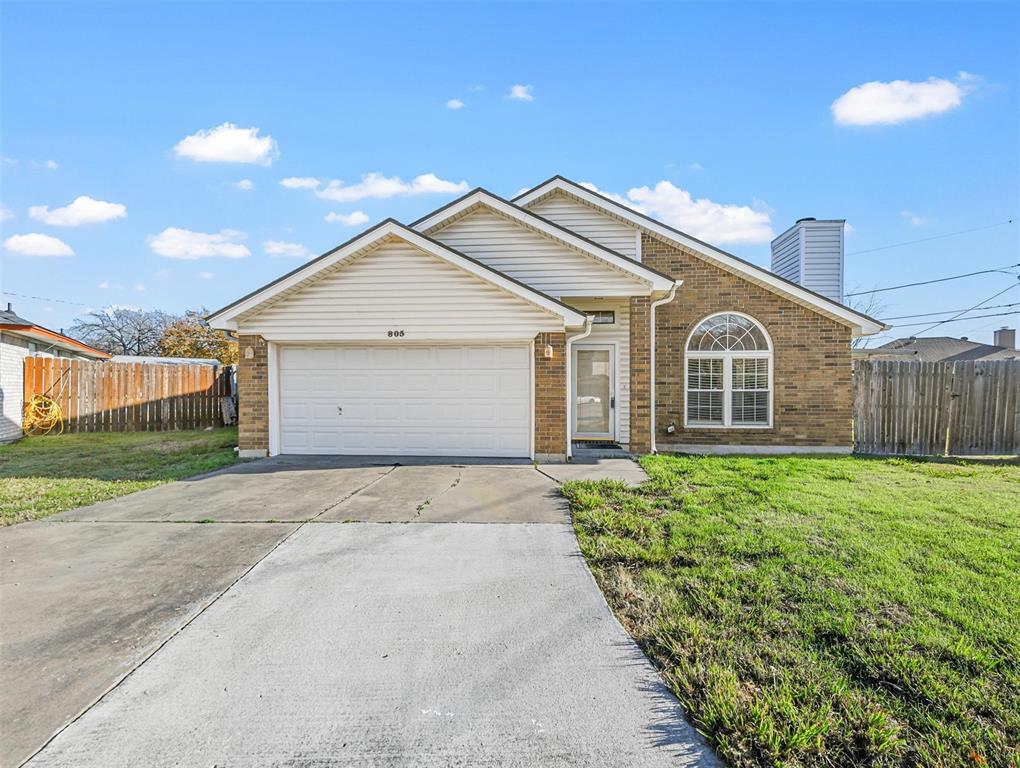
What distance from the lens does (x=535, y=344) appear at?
→ 9.70 m

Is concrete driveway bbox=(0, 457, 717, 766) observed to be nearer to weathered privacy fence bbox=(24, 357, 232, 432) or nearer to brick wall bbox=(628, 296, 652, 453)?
brick wall bbox=(628, 296, 652, 453)

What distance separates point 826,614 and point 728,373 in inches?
342

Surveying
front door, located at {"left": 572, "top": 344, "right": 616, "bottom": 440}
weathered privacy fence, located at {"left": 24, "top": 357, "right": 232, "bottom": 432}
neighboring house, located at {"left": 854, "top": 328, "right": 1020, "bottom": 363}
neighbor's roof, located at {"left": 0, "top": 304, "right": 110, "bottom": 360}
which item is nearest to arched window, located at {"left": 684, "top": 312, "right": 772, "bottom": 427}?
front door, located at {"left": 572, "top": 344, "right": 616, "bottom": 440}

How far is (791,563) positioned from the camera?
430 cm

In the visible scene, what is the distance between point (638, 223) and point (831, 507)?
7538 millimetres

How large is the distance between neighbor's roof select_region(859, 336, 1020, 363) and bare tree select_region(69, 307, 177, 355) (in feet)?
149

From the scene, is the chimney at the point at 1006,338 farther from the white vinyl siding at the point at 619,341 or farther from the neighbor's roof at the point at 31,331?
the neighbor's roof at the point at 31,331

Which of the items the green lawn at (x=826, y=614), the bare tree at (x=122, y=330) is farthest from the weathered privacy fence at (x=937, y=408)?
the bare tree at (x=122, y=330)

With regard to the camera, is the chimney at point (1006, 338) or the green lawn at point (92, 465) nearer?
the green lawn at point (92, 465)

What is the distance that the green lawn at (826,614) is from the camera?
2324 mm

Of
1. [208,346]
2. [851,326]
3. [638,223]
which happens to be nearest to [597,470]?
[638,223]

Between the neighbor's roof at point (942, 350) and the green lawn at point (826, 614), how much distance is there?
27083 millimetres

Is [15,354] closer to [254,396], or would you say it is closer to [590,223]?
[254,396]

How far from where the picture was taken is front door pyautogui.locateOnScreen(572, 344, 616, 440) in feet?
37.4
